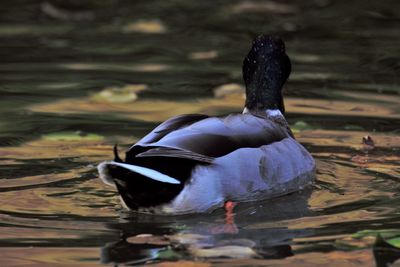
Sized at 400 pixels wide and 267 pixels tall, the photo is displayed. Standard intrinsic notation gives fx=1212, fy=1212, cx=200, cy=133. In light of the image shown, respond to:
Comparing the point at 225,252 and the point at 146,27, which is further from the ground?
the point at 146,27

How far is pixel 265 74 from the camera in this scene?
910 cm

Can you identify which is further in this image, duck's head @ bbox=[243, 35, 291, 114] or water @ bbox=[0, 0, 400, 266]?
duck's head @ bbox=[243, 35, 291, 114]

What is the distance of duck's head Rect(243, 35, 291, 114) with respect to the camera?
9047mm

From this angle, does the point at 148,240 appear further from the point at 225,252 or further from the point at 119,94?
the point at 119,94

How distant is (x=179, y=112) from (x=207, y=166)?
294 cm

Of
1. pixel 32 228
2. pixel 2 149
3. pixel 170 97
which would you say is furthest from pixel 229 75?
pixel 32 228

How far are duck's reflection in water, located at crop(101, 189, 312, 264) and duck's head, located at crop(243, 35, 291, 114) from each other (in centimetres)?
133

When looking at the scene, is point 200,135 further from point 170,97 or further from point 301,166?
point 170,97

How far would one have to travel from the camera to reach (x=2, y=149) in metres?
8.91

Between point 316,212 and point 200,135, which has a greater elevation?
point 200,135

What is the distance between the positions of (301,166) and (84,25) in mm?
6420

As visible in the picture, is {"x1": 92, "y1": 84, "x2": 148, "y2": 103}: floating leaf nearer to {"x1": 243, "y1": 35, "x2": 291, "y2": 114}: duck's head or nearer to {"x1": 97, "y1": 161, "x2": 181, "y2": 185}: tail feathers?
{"x1": 243, "y1": 35, "x2": 291, "y2": 114}: duck's head

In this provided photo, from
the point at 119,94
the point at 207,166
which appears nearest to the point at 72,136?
the point at 119,94

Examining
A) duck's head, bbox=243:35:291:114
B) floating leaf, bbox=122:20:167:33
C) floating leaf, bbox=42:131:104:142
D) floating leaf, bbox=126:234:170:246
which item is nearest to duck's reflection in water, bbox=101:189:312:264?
floating leaf, bbox=126:234:170:246
